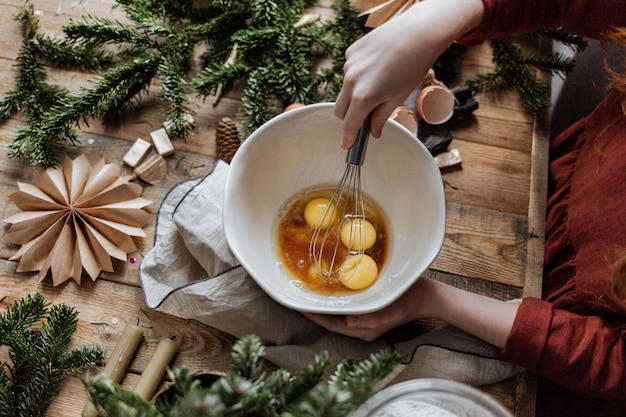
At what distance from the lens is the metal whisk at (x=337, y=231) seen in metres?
0.84

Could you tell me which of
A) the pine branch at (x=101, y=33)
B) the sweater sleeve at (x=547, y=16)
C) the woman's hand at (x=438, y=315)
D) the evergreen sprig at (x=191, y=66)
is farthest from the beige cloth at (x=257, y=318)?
the sweater sleeve at (x=547, y=16)

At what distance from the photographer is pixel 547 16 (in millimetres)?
807

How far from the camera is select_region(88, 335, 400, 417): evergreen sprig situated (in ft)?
1.47

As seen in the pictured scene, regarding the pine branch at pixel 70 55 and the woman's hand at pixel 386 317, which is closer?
the woman's hand at pixel 386 317

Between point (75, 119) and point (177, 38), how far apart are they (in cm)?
23

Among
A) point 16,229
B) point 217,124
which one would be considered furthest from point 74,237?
point 217,124

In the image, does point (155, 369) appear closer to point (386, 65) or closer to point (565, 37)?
point (386, 65)

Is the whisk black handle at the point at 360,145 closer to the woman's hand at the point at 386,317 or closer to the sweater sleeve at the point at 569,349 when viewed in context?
the woman's hand at the point at 386,317

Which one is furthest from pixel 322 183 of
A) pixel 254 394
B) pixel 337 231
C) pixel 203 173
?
pixel 254 394

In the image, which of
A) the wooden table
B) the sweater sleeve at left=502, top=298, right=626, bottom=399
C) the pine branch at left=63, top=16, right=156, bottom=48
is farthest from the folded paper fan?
the sweater sleeve at left=502, top=298, right=626, bottom=399

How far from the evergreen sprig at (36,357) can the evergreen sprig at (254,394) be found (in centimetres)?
30

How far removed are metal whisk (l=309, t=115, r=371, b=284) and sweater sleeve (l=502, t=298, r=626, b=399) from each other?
256mm

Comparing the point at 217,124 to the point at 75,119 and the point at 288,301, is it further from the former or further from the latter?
the point at 288,301

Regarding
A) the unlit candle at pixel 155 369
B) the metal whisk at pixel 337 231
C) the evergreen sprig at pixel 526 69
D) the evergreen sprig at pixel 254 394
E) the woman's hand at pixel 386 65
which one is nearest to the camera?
the evergreen sprig at pixel 254 394
